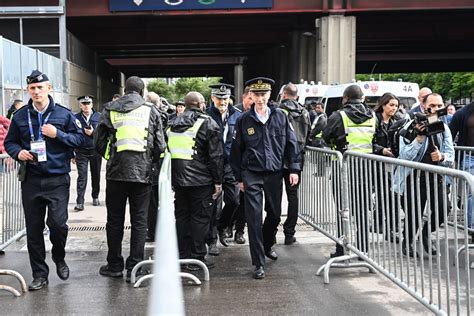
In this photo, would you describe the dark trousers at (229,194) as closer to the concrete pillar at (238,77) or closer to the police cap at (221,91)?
the police cap at (221,91)

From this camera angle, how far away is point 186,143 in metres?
6.86

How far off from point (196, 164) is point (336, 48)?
23.0 metres

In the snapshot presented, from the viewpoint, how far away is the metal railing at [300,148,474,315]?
4.48 meters

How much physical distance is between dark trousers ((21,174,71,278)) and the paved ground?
37cm

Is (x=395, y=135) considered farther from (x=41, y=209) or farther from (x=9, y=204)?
(x=9, y=204)

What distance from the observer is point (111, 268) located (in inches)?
261

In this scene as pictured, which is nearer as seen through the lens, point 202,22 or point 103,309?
point 103,309

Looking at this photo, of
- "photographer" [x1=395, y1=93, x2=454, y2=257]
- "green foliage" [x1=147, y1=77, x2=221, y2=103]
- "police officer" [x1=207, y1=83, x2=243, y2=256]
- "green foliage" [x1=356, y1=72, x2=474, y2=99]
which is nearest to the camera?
"photographer" [x1=395, y1=93, x2=454, y2=257]

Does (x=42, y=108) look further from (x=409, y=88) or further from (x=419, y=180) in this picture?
(x=409, y=88)

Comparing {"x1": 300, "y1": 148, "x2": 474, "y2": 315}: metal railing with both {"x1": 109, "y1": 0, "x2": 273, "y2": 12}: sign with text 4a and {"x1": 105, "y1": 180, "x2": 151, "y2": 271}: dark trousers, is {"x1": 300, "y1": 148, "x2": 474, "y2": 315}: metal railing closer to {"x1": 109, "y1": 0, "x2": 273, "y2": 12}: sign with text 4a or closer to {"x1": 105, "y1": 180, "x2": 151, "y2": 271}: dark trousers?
{"x1": 105, "y1": 180, "x2": 151, "y2": 271}: dark trousers

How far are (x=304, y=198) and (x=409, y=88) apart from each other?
9.90 metres

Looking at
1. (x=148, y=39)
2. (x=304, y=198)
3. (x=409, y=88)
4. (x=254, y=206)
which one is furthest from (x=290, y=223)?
(x=148, y=39)

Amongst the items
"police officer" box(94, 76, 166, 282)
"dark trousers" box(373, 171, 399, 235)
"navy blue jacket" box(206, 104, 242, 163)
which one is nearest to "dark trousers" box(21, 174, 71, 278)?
"police officer" box(94, 76, 166, 282)

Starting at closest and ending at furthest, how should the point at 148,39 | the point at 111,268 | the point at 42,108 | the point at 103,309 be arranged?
the point at 103,309, the point at 42,108, the point at 111,268, the point at 148,39
